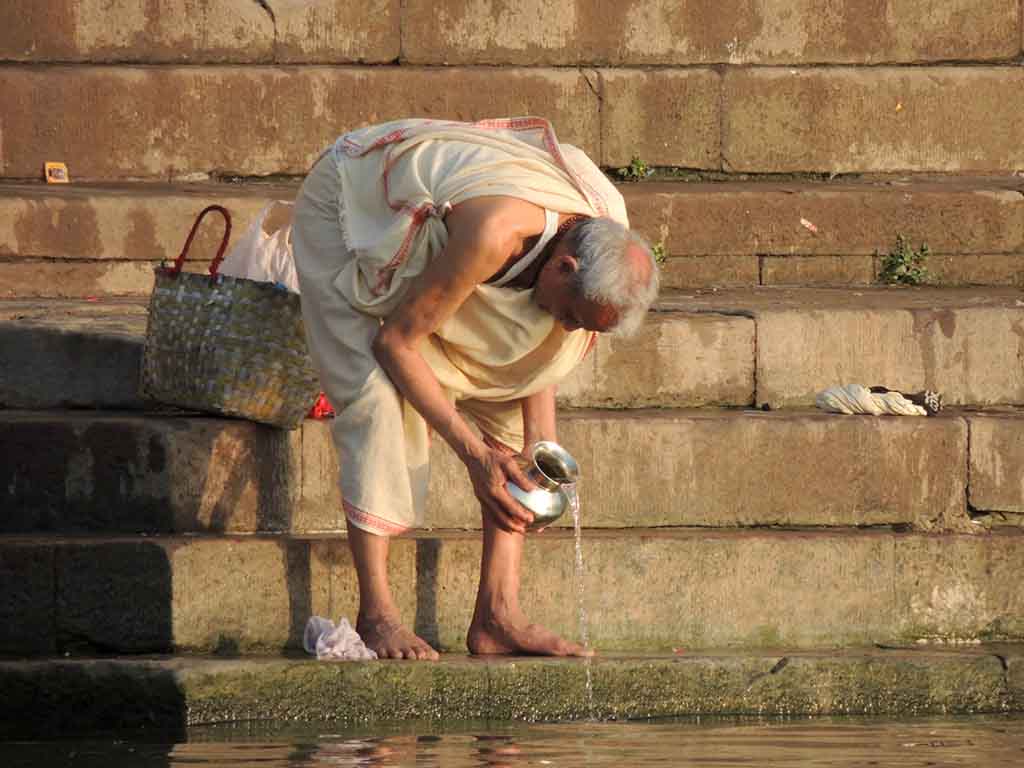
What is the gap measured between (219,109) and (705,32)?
6.56 ft

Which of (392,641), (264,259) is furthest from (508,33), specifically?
(392,641)

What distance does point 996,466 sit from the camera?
6.48 m

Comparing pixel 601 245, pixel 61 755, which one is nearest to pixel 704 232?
pixel 601 245

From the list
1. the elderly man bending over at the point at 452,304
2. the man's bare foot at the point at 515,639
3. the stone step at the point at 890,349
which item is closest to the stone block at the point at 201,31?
the stone step at the point at 890,349

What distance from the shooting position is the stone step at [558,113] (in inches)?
315

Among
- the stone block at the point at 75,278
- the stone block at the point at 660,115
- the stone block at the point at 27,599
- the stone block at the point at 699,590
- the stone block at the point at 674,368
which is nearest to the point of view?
the stone block at the point at 27,599

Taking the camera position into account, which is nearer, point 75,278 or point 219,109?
point 75,278

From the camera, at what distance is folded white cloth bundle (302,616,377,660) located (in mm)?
5375

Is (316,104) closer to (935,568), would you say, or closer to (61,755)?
(935,568)

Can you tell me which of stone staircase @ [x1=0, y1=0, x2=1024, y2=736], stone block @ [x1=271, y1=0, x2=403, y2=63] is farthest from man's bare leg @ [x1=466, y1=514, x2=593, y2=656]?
stone block @ [x1=271, y1=0, x2=403, y2=63]

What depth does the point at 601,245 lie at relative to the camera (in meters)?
5.11

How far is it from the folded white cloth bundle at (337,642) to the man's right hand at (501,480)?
54 centimetres

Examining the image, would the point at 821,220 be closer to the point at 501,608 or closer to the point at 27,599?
the point at 501,608

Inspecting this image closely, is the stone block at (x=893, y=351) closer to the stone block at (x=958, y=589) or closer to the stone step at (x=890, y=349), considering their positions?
the stone step at (x=890, y=349)
